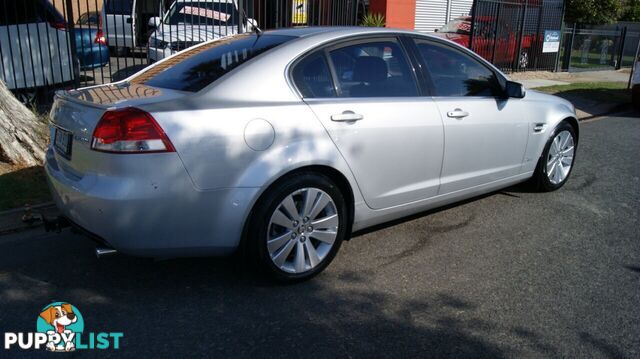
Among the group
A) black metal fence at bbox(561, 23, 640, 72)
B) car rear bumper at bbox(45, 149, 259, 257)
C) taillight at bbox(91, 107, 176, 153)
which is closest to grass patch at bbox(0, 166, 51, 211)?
car rear bumper at bbox(45, 149, 259, 257)

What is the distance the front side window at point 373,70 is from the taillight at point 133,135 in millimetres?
1314

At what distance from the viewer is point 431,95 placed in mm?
4305

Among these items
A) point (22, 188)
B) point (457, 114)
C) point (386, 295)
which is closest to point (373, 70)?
point (457, 114)

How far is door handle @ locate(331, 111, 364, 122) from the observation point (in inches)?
144

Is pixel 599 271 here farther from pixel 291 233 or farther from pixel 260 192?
pixel 260 192

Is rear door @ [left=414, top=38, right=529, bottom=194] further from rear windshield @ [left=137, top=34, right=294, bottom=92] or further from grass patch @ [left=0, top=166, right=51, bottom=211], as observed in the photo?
grass patch @ [left=0, top=166, right=51, bottom=211]

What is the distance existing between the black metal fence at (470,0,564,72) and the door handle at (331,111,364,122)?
500 inches

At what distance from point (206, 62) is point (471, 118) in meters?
2.12

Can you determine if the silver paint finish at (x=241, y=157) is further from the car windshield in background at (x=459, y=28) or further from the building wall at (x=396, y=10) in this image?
the building wall at (x=396, y=10)

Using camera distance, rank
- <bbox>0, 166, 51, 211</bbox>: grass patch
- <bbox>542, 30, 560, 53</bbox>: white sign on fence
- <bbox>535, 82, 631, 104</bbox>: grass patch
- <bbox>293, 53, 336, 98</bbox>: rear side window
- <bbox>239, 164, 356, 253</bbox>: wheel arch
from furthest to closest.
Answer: <bbox>542, 30, 560, 53</bbox>: white sign on fence < <bbox>535, 82, 631, 104</bbox>: grass patch < <bbox>0, 166, 51, 211</bbox>: grass patch < <bbox>293, 53, 336, 98</bbox>: rear side window < <bbox>239, 164, 356, 253</bbox>: wheel arch

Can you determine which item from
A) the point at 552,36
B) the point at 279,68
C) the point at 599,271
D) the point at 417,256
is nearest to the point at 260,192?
the point at 279,68

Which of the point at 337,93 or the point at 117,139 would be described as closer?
the point at 117,139

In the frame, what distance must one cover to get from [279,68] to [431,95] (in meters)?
1.33

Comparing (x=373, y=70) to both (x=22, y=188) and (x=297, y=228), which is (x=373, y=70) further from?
(x=22, y=188)
